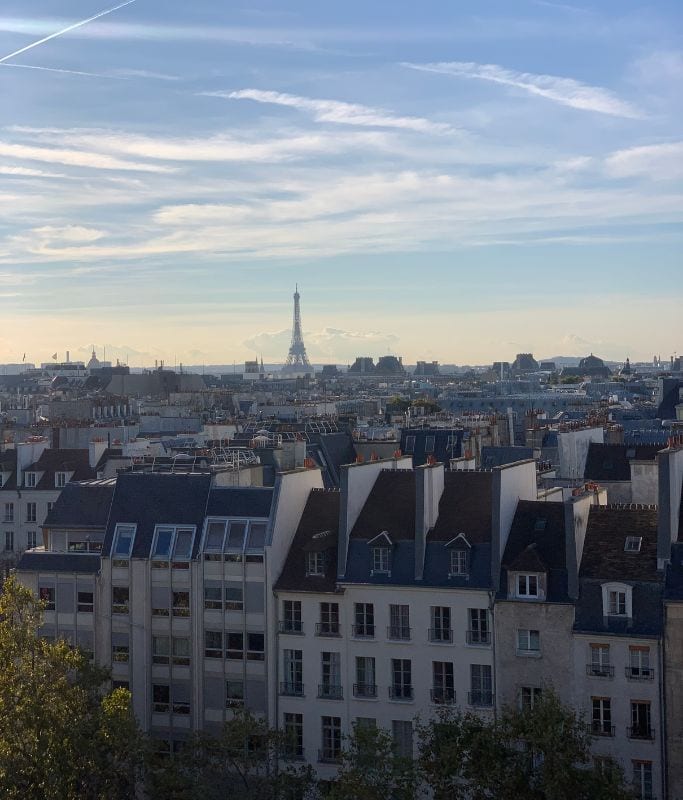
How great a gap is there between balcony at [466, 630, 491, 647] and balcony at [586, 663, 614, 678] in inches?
98.0

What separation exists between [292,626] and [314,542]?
219 centimetres

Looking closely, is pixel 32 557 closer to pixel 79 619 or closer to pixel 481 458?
pixel 79 619

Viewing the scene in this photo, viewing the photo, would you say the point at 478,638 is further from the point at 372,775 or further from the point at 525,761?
the point at 525,761

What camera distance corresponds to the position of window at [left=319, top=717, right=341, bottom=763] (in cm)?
3180

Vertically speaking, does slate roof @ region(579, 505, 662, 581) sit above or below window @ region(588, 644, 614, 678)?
above

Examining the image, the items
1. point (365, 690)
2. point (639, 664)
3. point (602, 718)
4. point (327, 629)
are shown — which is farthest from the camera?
point (327, 629)

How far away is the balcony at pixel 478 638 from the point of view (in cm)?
3078

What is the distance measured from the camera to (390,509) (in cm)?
3381

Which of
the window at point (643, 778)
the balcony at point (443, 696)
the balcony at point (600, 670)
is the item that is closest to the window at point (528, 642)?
the balcony at point (600, 670)

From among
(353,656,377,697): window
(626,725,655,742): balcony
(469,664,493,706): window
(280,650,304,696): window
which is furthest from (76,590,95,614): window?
(626,725,655,742): balcony

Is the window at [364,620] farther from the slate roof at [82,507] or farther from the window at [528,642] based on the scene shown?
the slate roof at [82,507]

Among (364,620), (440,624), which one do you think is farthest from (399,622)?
(440,624)

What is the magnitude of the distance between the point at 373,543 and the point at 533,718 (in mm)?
8723

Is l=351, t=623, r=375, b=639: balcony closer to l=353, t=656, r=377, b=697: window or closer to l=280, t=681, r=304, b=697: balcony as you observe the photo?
l=353, t=656, r=377, b=697: window
